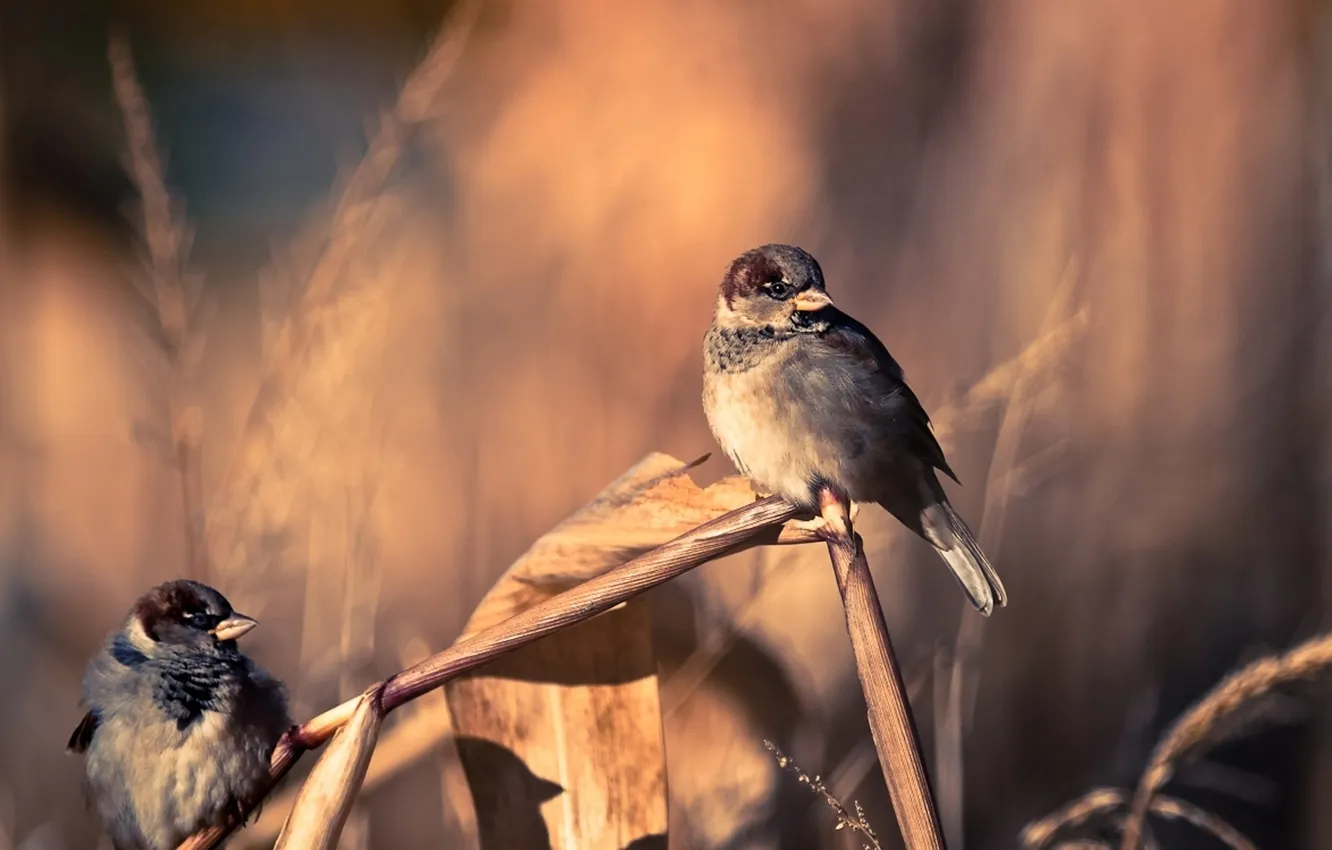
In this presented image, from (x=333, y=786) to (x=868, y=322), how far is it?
8.49 ft

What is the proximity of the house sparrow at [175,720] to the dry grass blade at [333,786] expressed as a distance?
0.45 m

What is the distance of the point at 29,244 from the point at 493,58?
168 centimetres

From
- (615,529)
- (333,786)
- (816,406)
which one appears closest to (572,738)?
(615,529)

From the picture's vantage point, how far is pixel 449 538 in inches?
139

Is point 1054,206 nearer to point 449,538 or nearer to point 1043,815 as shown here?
point 1043,815

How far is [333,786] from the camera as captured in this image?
49.8 inches

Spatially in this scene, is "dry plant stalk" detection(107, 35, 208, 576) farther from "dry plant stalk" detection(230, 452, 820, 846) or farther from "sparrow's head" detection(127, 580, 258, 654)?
"dry plant stalk" detection(230, 452, 820, 846)

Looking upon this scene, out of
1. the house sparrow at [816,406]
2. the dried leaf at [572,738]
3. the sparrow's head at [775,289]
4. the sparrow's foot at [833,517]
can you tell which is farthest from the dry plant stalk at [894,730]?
the sparrow's head at [775,289]

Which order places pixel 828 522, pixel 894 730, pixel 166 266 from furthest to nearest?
1. pixel 166 266
2. pixel 828 522
3. pixel 894 730

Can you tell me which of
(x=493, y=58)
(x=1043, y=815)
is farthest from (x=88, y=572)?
(x=1043, y=815)

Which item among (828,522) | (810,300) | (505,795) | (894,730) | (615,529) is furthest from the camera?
(810,300)

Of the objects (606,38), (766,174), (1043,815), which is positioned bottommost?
(1043,815)

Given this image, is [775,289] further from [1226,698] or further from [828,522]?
[1226,698]

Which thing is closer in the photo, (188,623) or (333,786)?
(333,786)
